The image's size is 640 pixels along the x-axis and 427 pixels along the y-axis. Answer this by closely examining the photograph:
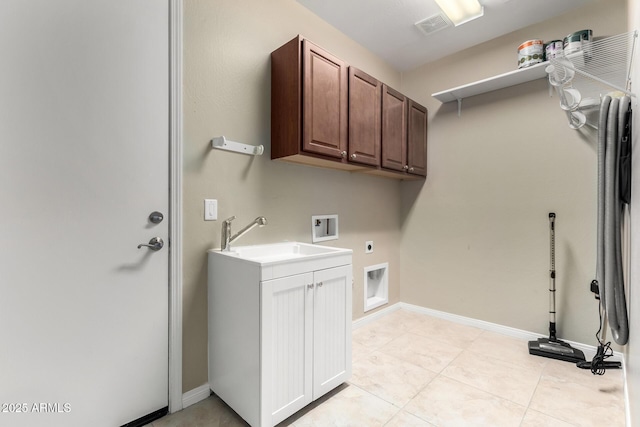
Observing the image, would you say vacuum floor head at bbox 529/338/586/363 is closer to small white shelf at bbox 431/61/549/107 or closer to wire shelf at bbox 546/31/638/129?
wire shelf at bbox 546/31/638/129

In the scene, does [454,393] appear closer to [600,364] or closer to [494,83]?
[600,364]

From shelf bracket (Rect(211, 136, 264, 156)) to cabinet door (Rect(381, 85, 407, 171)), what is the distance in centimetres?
112

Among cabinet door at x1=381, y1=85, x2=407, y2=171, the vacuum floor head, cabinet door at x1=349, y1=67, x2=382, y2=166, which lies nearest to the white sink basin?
cabinet door at x1=349, y1=67, x2=382, y2=166

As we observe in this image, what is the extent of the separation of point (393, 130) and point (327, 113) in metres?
0.88

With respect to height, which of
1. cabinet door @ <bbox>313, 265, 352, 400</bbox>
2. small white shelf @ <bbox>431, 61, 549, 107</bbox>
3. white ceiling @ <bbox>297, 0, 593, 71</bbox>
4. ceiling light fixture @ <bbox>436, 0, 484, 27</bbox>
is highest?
white ceiling @ <bbox>297, 0, 593, 71</bbox>

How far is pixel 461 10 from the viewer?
2.16m

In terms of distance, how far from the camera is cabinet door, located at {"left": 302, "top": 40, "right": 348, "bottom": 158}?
6.06 feet

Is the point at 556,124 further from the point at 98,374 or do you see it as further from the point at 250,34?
the point at 98,374

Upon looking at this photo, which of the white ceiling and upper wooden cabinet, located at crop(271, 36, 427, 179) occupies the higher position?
the white ceiling

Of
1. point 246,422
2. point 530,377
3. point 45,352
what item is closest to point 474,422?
point 530,377

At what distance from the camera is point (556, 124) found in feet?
7.62

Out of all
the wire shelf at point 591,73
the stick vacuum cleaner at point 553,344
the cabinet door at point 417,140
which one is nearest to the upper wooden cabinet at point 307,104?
the cabinet door at point 417,140

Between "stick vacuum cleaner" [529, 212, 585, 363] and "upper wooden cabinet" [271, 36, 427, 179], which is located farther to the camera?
"stick vacuum cleaner" [529, 212, 585, 363]

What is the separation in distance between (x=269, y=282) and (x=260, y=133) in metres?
1.08
